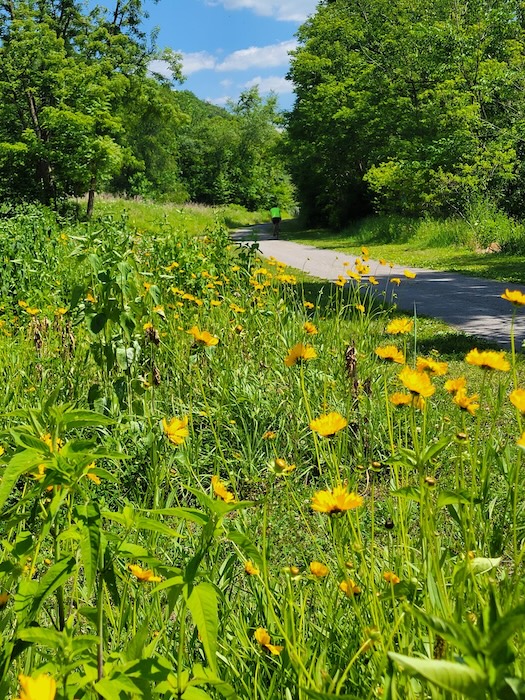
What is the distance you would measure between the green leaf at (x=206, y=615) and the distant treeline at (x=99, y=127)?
16.3m

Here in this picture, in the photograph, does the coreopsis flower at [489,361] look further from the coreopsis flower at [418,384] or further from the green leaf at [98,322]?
the green leaf at [98,322]

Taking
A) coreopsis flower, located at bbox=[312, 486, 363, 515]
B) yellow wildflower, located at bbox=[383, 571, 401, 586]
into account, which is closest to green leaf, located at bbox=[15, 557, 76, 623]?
coreopsis flower, located at bbox=[312, 486, 363, 515]

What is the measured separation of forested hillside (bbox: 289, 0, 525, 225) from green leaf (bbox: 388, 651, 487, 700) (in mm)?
12977

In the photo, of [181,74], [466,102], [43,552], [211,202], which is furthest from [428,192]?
[211,202]

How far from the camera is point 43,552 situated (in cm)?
210

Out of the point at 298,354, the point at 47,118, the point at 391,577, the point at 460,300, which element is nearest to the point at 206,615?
the point at 391,577

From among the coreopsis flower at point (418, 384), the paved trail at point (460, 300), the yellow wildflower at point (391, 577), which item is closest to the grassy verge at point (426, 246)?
the paved trail at point (460, 300)

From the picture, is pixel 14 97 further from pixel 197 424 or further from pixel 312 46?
pixel 197 424

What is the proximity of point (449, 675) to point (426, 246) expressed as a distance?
47.4 ft

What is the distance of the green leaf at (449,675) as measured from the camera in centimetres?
42

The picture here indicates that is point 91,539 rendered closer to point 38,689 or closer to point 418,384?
point 38,689

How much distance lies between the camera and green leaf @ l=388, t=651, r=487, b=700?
42 cm

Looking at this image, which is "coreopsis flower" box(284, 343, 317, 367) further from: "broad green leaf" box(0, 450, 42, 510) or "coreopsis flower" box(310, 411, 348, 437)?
"broad green leaf" box(0, 450, 42, 510)

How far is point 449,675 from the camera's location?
431mm
